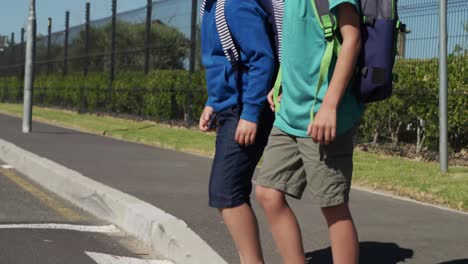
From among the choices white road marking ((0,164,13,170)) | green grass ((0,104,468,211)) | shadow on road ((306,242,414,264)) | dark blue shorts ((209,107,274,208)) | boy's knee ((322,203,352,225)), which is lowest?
white road marking ((0,164,13,170))

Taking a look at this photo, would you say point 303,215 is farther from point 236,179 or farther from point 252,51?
point 252,51

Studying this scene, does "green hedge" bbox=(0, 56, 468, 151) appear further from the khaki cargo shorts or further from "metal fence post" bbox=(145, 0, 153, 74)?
the khaki cargo shorts

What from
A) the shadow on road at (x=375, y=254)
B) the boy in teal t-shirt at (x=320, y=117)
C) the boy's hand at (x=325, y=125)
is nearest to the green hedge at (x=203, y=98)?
the shadow on road at (x=375, y=254)

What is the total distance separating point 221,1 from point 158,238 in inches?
89.4

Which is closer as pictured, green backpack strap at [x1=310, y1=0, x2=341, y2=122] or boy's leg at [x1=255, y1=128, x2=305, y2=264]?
green backpack strap at [x1=310, y1=0, x2=341, y2=122]

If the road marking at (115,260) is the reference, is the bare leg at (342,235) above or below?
above

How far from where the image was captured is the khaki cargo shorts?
4023mm

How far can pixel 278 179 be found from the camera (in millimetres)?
4289

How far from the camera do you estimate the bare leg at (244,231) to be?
4.68 metres

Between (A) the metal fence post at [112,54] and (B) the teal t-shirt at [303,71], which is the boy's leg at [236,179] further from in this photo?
(A) the metal fence post at [112,54]

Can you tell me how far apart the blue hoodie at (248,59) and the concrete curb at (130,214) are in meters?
1.19

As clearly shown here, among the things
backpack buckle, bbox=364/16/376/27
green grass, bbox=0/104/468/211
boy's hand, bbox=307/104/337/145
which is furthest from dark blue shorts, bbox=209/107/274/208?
green grass, bbox=0/104/468/211

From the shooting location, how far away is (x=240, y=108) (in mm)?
4656

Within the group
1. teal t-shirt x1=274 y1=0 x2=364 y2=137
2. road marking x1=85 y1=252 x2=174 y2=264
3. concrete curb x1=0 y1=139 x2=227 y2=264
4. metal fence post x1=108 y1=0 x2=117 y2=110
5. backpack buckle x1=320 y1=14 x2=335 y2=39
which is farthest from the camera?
metal fence post x1=108 y1=0 x2=117 y2=110
